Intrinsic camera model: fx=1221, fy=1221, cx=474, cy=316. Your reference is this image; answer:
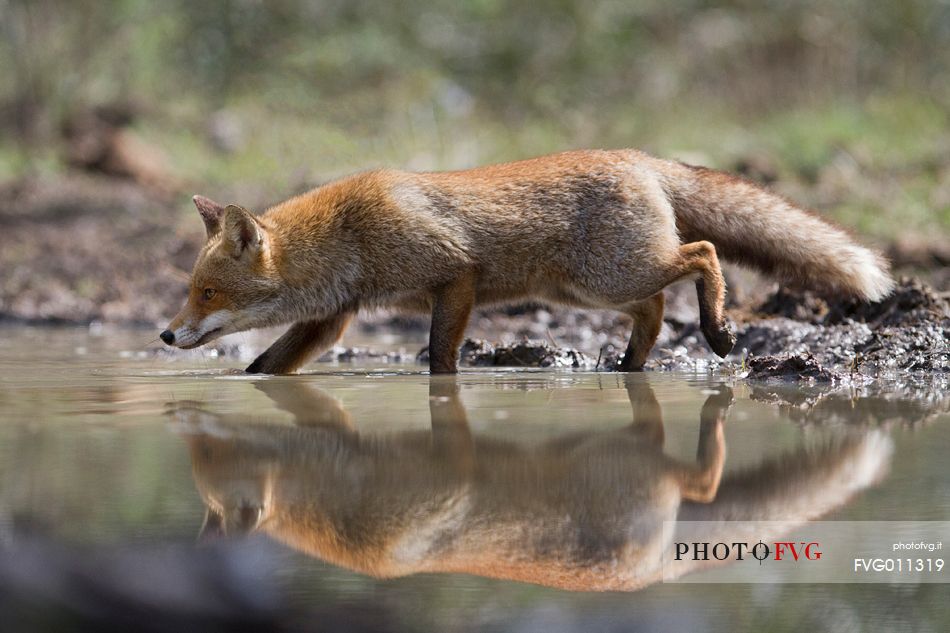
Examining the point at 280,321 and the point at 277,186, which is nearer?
the point at 280,321

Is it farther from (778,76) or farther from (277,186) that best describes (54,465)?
(778,76)

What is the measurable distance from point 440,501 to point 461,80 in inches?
641

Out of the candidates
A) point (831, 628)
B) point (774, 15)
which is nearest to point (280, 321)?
point (831, 628)

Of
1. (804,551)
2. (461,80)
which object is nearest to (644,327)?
(804,551)

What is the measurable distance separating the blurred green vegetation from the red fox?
6869 mm

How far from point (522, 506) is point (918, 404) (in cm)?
260

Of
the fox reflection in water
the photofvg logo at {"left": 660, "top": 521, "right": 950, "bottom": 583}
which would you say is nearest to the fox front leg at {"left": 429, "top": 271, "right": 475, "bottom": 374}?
the fox reflection in water

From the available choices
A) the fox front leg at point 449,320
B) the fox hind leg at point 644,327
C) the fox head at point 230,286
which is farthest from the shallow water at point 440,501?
the fox hind leg at point 644,327

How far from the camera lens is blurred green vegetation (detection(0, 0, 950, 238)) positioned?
16.0 m

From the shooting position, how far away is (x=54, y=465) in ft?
13.6

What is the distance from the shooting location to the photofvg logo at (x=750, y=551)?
326 cm

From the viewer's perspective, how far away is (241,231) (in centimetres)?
729

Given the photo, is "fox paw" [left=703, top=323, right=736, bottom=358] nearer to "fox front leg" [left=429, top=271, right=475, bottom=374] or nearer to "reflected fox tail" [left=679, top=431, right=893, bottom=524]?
"fox front leg" [left=429, top=271, right=475, bottom=374]

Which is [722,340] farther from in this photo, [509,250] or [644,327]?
[509,250]
